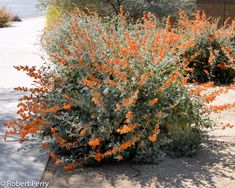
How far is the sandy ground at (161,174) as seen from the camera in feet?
14.7

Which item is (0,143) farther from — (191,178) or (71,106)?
(191,178)

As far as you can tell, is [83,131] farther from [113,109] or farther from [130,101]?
[130,101]

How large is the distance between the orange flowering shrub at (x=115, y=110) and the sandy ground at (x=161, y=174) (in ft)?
0.36

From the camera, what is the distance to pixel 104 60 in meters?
5.27

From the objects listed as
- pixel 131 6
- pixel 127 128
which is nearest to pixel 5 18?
pixel 131 6

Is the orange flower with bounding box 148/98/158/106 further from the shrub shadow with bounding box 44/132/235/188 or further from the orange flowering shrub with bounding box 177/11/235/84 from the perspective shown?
the orange flowering shrub with bounding box 177/11/235/84

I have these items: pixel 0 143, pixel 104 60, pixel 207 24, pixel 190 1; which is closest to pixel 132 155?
pixel 104 60

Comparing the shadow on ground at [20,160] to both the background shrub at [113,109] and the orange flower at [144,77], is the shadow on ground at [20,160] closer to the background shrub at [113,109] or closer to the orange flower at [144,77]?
the background shrub at [113,109]

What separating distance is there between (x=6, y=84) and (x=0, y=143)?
12.2ft

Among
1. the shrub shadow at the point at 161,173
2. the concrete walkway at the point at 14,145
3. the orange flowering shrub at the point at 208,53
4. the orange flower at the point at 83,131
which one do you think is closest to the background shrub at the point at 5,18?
the concrete walkway at the point at 14,145

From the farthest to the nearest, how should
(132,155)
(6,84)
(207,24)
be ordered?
(207,24) → (6,84) → (132,155)

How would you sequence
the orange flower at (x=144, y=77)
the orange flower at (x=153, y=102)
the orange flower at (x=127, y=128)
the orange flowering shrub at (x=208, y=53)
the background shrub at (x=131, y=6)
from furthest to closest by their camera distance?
1. the background shrub at (x=131, y=6)
2. the orange flowering shrub at (x=208, y=53)
3. the orange flower at (x=144, y=77)
4. the orange flower at (x=153, y=102)
5. the orange flower at (x=127, y=128)

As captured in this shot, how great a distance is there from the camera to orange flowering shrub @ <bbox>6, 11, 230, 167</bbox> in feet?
15.6

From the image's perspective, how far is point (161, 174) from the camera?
4.70 m
